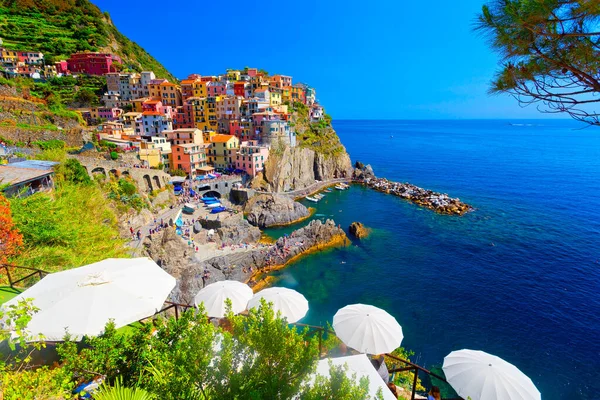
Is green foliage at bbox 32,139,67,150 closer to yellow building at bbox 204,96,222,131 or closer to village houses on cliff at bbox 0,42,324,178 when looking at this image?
village houses on cliff at bbox 0,42,324,178

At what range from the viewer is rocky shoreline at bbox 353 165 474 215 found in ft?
135

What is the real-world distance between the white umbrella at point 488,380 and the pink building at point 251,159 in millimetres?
39948

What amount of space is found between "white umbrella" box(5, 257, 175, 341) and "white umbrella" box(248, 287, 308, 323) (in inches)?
138

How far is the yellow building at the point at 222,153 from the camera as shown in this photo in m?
45.9

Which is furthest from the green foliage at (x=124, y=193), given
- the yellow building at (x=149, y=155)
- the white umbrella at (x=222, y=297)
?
the white umbrella at (x=222, y=297)

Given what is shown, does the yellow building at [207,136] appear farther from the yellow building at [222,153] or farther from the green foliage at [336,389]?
the green foliage at [336,389]

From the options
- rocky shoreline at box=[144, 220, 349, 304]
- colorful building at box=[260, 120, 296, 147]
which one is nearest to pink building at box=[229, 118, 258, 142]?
colorful building at box=[260, 120, 296, 147]

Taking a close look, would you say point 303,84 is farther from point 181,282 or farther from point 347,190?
point 181,282

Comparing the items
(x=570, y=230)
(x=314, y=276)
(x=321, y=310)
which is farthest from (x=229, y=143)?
(x=570, y=230)

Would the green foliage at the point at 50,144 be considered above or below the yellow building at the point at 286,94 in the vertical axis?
below

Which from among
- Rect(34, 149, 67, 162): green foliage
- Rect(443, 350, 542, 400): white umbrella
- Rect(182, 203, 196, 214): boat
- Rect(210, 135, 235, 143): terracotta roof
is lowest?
Rect(182, 203, 196, 214): boat

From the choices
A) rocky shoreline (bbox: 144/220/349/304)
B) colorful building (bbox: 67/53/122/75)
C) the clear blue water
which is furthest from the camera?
colorful building (bbox: 67/53/122/75)

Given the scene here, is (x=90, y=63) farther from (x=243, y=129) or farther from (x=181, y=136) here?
(x=243, y=129)

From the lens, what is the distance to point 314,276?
2544 cm
